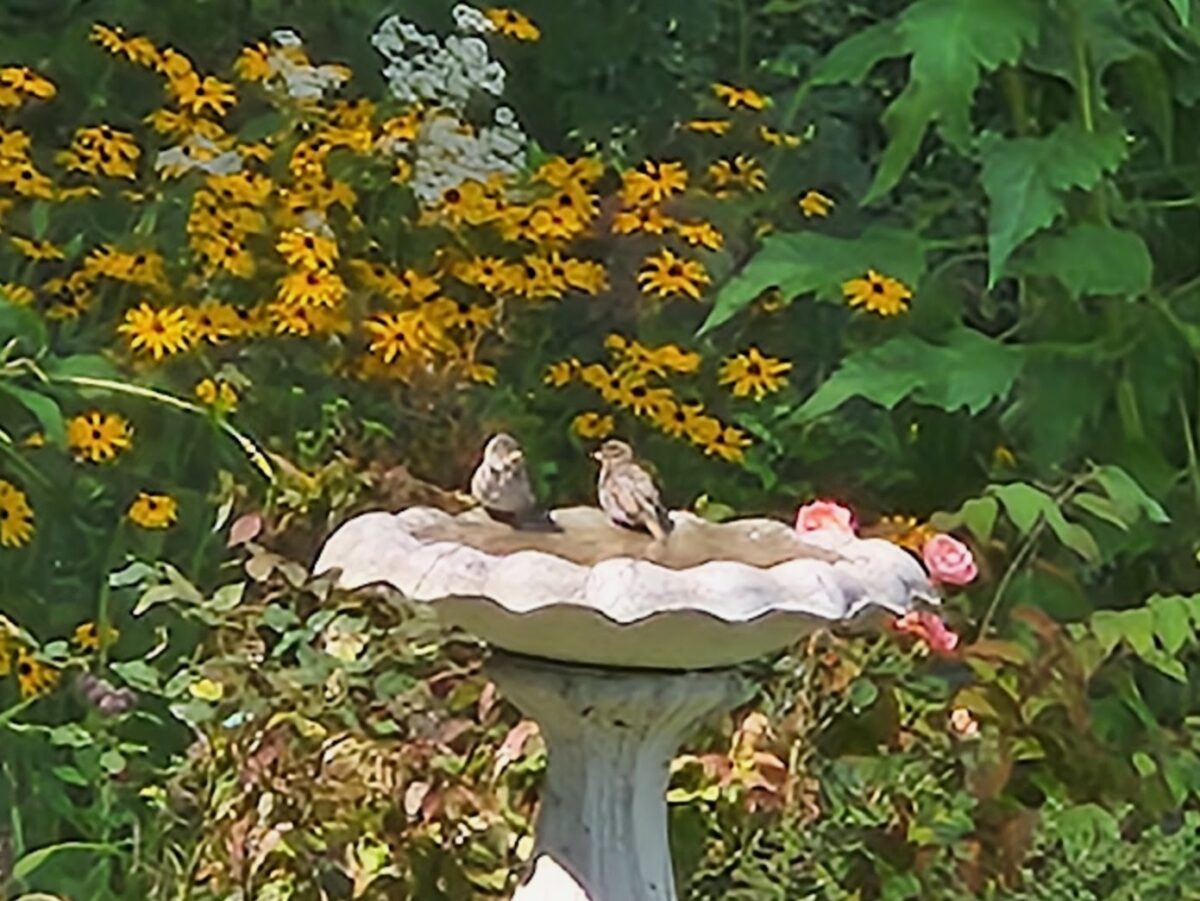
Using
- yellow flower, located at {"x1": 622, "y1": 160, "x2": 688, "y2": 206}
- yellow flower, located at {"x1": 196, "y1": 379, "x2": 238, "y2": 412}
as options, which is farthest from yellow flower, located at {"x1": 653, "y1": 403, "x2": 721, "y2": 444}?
yellow flower, located at {"x1": 196, "y1": 379, "x2": 238, "y2": 412}

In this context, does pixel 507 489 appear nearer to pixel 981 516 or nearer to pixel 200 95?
pixel 981 516

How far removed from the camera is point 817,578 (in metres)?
1.78

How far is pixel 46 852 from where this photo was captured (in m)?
2.49

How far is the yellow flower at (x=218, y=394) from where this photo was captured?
280 centimetres

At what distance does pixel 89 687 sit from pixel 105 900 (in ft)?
0.84

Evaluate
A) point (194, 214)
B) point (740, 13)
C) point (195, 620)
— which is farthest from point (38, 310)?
point (740, 13)

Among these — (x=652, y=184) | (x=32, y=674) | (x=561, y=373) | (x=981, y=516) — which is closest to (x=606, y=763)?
(x=981, y=516)

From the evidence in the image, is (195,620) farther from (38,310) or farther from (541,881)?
(541,881)

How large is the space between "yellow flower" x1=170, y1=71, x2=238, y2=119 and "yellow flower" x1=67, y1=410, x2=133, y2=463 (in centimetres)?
38

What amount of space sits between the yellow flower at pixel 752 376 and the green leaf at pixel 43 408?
2.48 ft

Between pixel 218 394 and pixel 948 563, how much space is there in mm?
829

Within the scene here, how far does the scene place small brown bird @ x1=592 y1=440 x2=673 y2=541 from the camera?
1930 millimetres

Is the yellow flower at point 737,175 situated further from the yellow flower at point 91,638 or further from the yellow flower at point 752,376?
the yellow flower at point 91,638

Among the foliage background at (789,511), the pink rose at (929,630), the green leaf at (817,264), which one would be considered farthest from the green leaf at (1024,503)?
the green leaf at (817,264)
